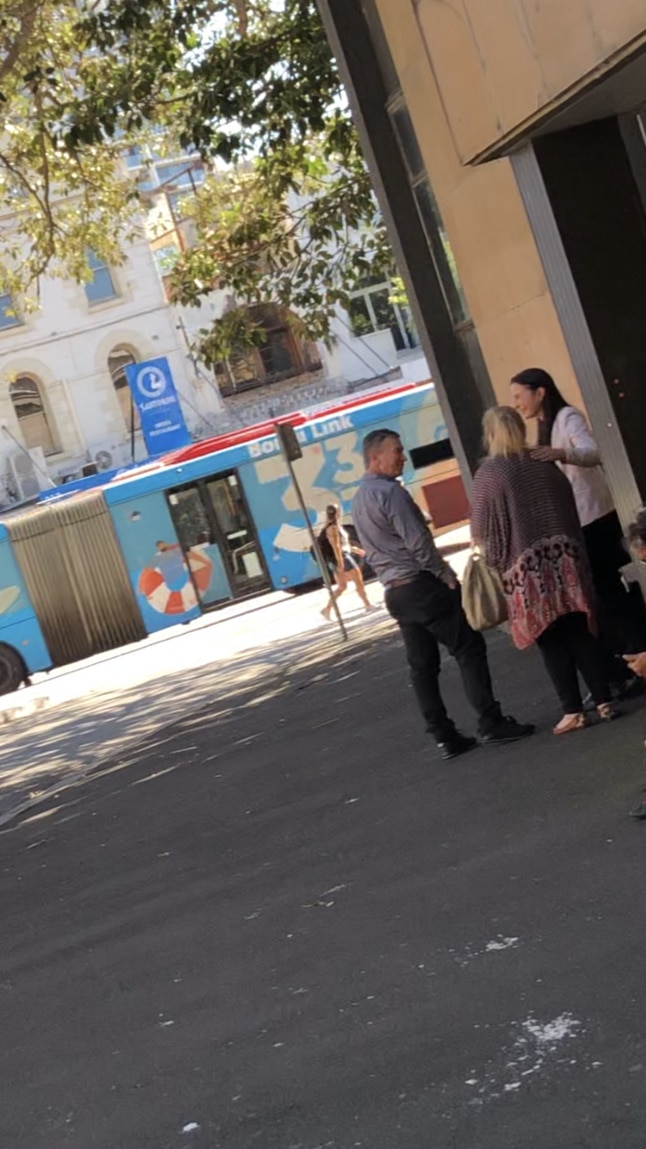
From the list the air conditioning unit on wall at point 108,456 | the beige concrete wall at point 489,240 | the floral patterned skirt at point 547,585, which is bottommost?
the floral patterned skirt at point 547,585

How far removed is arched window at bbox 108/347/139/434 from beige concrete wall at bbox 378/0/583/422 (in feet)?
127

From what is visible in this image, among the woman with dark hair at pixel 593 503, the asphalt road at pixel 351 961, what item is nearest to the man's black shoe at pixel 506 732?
the asphalt road at pixel 351 961

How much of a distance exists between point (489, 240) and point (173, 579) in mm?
19514

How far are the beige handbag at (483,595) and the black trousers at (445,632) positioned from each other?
1.60ft

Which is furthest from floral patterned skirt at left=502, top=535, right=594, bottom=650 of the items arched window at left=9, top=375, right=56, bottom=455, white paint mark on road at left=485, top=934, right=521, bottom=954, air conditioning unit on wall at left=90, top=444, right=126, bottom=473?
arched window at left=9, top=375, right=56, bottom=455

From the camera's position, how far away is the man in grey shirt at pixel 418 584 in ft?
29.0

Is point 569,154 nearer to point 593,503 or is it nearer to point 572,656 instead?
point 593,503

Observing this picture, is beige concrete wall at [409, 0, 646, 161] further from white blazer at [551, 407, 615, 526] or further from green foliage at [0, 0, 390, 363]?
green foliage at [0, 0, 390, 363]

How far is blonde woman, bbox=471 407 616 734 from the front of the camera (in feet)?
26.9

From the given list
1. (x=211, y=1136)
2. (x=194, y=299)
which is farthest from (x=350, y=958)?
(x=194, y=299)

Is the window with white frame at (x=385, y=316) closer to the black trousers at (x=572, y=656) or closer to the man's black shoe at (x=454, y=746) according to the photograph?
the man's black shoe at (x=454, y=746)

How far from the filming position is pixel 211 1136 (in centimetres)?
455

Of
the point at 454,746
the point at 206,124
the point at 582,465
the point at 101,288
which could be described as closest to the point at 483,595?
the point at 582,465

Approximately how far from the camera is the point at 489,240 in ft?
36.4
